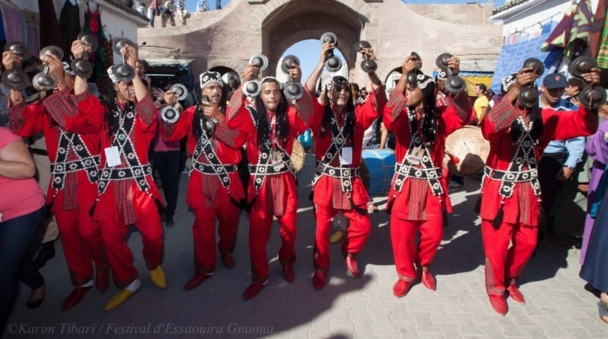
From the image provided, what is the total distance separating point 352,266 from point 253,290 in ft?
3.24

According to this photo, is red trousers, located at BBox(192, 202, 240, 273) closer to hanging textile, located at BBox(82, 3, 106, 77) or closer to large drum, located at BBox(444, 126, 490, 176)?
large drum, located at BBox(444, 126, 490, 176)

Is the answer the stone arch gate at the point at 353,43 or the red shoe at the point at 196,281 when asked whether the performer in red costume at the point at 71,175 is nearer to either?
the red shoe at the point at 196,281

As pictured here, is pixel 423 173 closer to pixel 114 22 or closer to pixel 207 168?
pixel 207 168

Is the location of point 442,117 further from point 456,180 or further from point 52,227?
point 456,180

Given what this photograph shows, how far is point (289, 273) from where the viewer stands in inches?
144

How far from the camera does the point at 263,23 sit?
583 inches

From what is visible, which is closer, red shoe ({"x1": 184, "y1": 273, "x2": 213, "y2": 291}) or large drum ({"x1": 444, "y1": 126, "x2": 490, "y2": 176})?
red shoe ({"x1": 184, "y1": 273, "x2": 213, "y2": 291})

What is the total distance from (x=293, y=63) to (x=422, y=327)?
2198mm

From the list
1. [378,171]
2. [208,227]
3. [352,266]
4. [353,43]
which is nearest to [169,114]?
[208,227]

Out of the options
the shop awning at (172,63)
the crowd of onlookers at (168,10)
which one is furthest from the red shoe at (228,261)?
the crowd of onlookers at (168,10)

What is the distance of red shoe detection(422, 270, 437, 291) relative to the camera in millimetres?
3487

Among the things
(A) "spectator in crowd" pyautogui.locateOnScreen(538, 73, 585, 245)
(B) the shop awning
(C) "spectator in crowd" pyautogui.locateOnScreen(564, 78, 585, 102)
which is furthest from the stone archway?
(C) "spectator in crowd" pyautogui.locateOnScreen(564, 78, 585, 102)

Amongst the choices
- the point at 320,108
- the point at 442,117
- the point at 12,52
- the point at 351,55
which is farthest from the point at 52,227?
the point at 351,55

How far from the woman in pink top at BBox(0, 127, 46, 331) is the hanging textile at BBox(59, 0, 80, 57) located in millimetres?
5415
